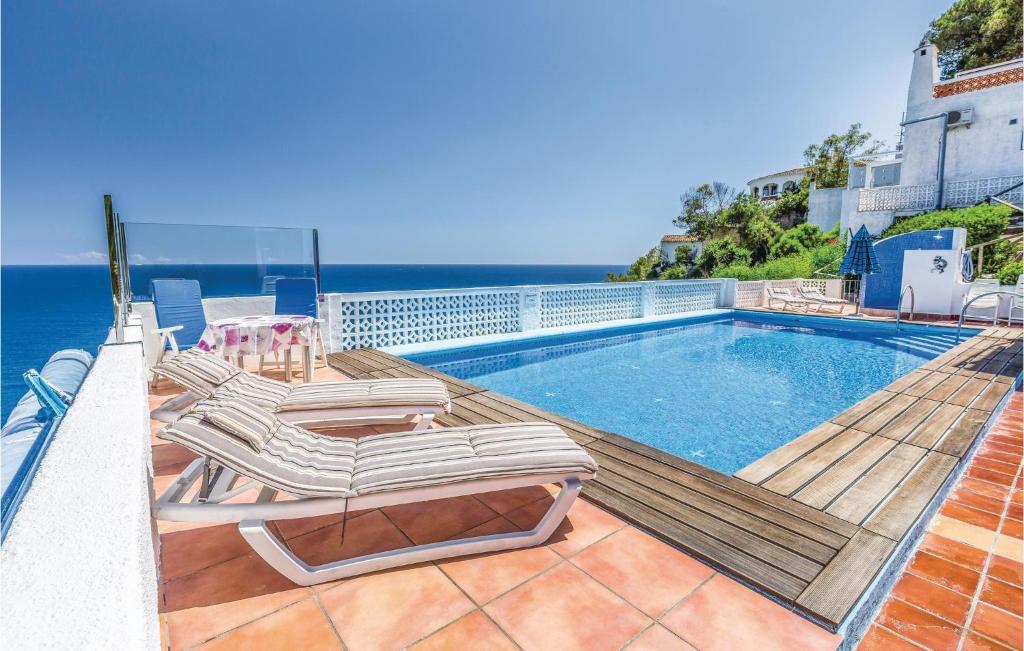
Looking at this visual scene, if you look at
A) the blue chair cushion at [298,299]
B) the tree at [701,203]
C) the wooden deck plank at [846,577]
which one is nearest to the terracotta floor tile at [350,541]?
the wooden deck plank at [846,577]

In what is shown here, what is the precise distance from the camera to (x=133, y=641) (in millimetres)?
672

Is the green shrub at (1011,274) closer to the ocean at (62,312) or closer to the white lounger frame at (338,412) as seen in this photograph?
the white lounger frame at (338,412)

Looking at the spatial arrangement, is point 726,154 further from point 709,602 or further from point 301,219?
point 709,602

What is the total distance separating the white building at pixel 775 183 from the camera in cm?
3356

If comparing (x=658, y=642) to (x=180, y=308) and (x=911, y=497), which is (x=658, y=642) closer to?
(x=911, y=497)

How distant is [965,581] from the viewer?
6.48 ft

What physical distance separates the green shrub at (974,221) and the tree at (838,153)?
405 inches

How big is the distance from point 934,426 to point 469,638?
3867 millimetres

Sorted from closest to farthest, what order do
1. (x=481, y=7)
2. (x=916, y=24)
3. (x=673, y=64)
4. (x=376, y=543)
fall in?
(x=376, y=543), (x=481, y=7), (x=673, y=64), (x=916, y=24)

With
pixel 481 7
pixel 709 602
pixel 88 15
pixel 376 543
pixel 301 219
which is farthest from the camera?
pixel 301 219

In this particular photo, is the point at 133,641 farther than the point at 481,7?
No

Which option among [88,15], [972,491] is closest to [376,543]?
[972,491]

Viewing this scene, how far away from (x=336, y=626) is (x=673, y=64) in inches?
635

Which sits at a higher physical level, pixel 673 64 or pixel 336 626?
pixel 673 64
